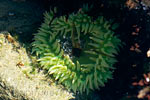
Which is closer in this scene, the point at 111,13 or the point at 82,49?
the point at 111,13

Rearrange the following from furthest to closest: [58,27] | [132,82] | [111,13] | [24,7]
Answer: [24,7] < [58,27] < [111,13] < [132,82]

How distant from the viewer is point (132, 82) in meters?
3.20

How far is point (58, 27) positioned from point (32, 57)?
0.69m

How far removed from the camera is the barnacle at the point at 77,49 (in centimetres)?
336

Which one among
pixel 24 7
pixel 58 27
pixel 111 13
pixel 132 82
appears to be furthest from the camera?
pixel 24 7

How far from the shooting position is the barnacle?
3.36m

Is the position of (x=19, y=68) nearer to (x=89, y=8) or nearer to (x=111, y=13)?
(x=89, y=8)

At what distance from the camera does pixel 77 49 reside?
3668mm

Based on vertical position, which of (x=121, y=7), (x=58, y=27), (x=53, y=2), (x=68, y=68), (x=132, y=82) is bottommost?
(x=132, y=82)

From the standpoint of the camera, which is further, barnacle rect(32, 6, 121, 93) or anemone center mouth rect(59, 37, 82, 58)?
anemone center mouth rect(59, 37, 82, 58)

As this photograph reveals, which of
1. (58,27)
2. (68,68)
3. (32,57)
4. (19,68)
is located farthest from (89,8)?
(19,68)

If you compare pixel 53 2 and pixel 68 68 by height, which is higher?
pixel 53 2

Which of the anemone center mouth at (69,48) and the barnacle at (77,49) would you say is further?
the anemone center mouth at (69,48)

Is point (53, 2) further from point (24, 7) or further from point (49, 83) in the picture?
point (49, 83)
